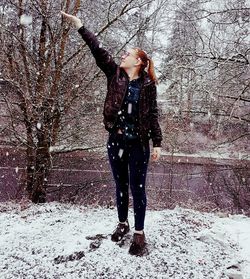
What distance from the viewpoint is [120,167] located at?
3715mm

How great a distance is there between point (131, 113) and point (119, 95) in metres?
0.20

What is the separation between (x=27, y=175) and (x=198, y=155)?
13.9m

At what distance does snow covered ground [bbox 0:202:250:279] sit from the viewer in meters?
3.51

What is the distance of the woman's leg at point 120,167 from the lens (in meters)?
3.61

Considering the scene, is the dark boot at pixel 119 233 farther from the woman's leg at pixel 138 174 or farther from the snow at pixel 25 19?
the snow at pixel 25 19

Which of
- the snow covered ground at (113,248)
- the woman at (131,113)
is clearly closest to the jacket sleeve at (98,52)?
the woman at (131,113)

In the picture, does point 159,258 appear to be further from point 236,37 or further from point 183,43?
point 183,43

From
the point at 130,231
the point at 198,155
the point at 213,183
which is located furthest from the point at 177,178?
the point at 130,231

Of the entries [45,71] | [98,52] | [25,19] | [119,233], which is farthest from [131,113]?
[25,19]

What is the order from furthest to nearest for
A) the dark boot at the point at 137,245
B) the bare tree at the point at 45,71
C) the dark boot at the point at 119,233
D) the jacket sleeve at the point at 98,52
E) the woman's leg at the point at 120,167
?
the bare tree at the point at 45,71
the dark boot at the point at 119,233
the dark boot at the point at 137,245
the woman's leg at the point at 120,167
the jacket sleeve at the point at 98,52

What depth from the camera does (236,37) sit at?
795 cm

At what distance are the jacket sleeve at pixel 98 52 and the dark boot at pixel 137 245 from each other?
5.39ft

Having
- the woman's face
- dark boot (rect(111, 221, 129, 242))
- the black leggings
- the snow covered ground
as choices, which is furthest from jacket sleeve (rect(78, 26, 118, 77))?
the snow covered ground

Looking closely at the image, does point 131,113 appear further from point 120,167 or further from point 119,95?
point 120,167
